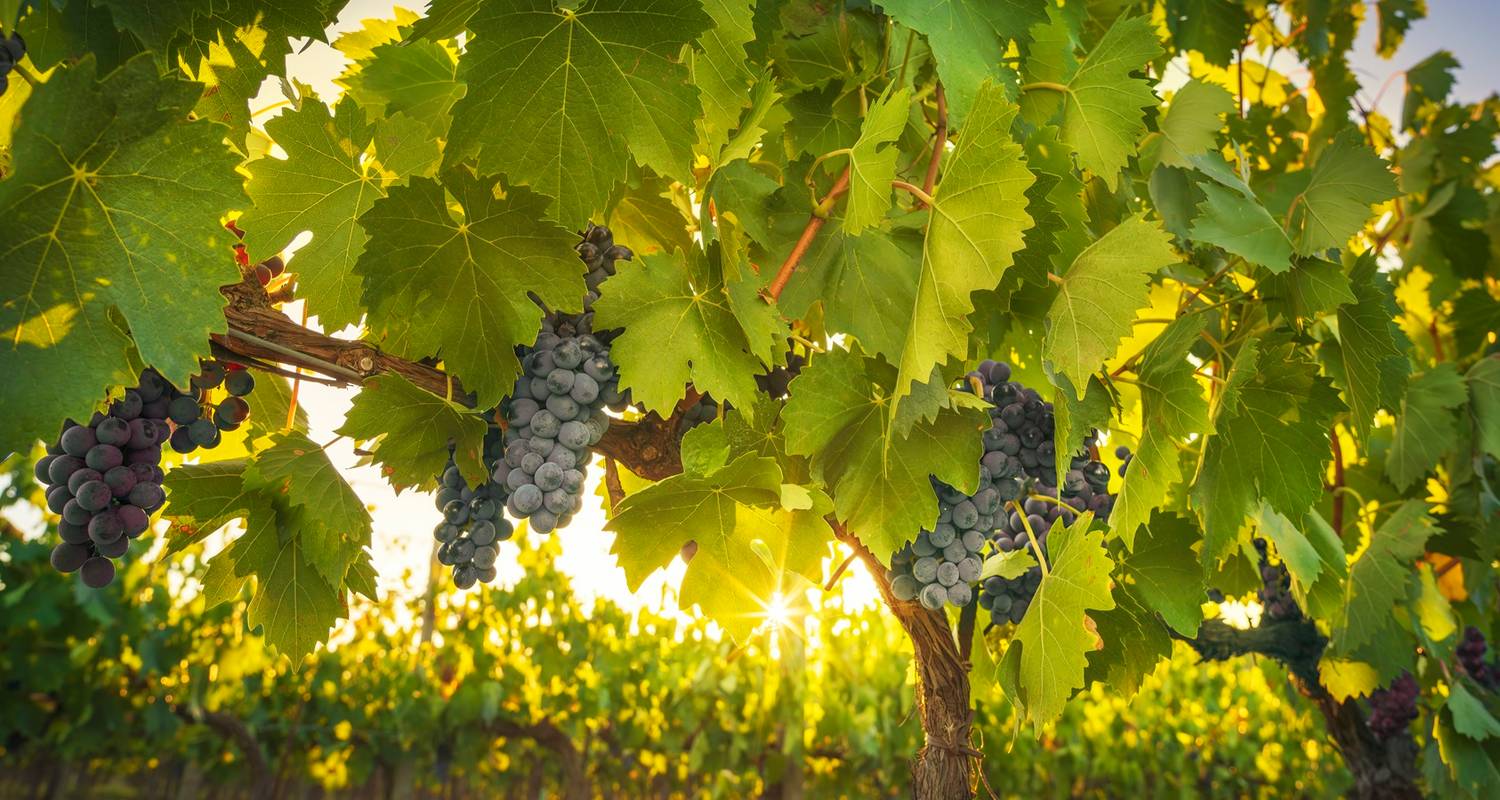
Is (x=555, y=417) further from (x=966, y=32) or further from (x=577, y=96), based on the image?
(x=966, y=32)

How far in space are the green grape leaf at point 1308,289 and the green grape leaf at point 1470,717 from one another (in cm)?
153

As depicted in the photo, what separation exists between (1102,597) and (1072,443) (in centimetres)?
22

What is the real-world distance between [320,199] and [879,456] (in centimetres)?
74

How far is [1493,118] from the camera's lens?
3.46m

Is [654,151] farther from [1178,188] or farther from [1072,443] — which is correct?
[1178,188]

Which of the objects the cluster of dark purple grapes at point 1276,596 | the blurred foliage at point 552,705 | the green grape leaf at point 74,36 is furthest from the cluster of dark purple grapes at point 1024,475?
the blurred foliage at point 552,705

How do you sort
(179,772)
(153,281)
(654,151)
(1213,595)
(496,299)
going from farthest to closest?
(179,772) → (1213,595) → (496,299) → (654,151) → (153,281)

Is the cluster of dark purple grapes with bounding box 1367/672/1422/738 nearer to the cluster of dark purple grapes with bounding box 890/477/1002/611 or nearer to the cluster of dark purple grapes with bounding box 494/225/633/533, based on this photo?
the cluster of dark purple grapes with bounding box 890/477/1002/611

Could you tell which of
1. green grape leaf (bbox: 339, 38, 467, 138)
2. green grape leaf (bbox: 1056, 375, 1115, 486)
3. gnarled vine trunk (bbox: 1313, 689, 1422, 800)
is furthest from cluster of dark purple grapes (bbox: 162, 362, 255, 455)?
gnarled vine trunk (bbox: 1313, 689, 1422, 800)

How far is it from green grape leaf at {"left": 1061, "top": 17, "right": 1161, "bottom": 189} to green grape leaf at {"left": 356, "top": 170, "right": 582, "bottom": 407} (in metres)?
0.72

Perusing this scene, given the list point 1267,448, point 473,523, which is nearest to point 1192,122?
point 1267,448

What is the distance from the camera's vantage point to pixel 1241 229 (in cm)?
150

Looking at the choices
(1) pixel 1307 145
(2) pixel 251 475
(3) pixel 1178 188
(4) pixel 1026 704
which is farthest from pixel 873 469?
(1) pixel 1307 145

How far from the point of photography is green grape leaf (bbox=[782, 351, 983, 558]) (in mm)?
1169
